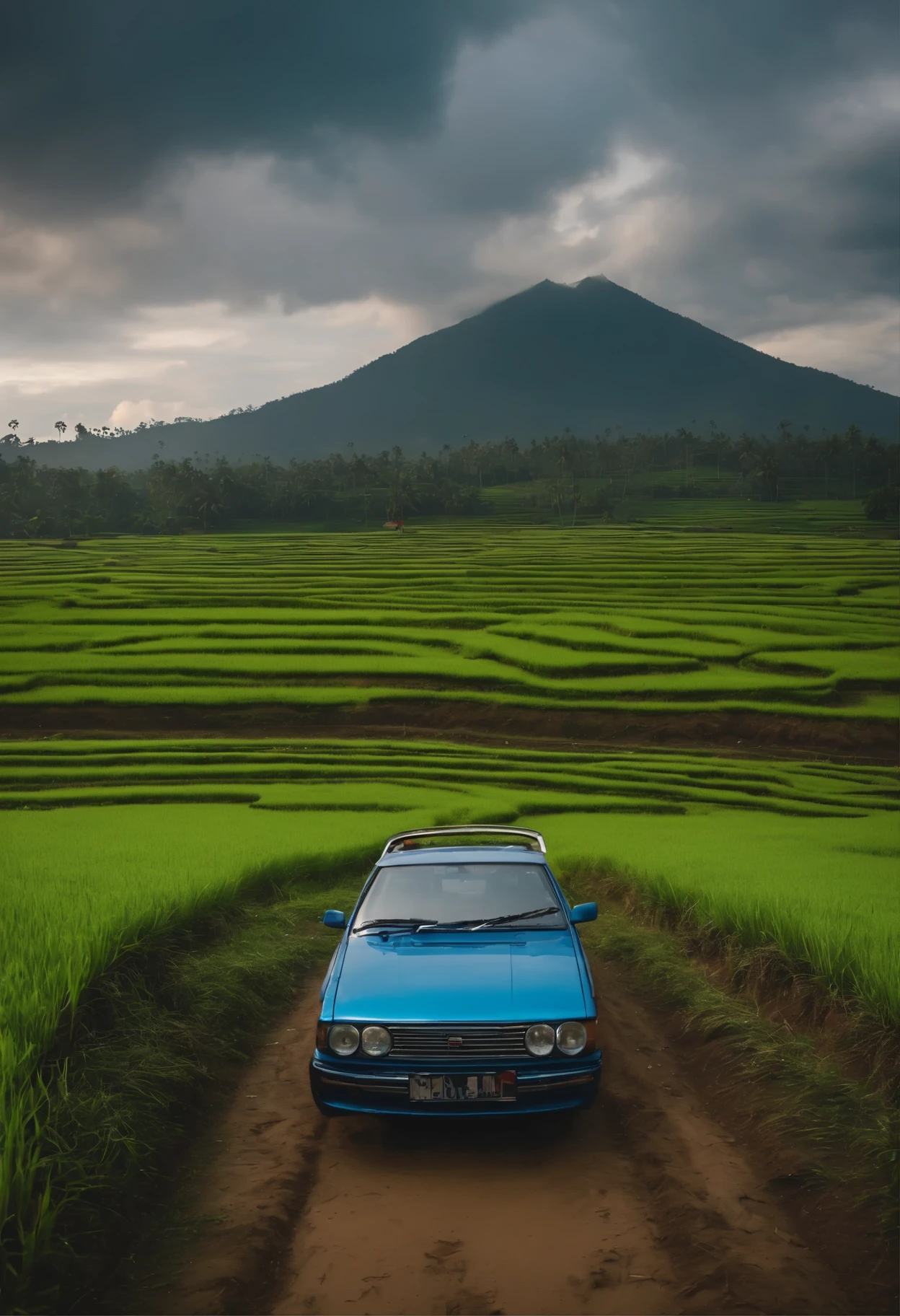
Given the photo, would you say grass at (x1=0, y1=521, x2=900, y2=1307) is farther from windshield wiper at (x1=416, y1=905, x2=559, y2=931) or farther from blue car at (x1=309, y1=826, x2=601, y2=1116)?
windshield wiper at (x1=416, y1=905, x2=559, y2=931)

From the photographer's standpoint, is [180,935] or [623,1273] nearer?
[623,1273]

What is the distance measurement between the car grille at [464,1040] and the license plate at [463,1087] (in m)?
0.11

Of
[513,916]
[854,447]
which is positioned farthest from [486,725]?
[854,447]

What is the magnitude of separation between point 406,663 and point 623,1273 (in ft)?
102

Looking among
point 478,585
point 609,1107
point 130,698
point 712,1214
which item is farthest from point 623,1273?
point 478,585

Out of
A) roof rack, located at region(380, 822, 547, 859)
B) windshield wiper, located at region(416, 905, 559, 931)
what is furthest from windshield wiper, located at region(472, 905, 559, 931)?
roof rack, located at region(380, 822, 547, 859)

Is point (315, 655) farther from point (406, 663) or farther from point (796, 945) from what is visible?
point (796, 945)

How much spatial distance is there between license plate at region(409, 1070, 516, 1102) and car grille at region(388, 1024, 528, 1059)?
0.37 feet

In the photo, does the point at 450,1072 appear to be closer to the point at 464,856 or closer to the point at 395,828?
the point at 464,856

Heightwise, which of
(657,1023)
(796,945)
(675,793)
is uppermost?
(796,945)

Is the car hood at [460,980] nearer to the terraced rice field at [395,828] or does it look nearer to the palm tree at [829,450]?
the terraced rice field at [395,828]

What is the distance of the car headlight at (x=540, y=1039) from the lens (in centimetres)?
539

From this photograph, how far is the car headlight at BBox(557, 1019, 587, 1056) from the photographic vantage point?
5453 millimetres

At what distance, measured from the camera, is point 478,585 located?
5269 cm
